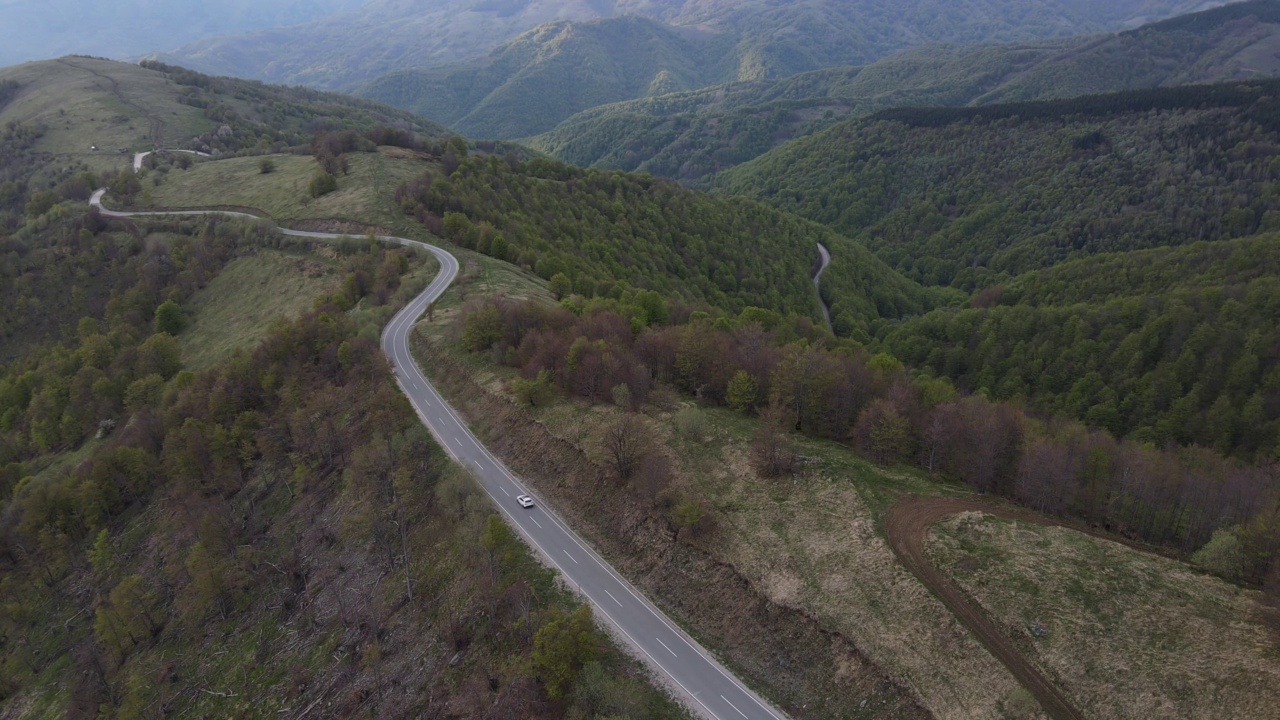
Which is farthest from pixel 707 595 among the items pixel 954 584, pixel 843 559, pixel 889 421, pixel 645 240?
pixel 645 240

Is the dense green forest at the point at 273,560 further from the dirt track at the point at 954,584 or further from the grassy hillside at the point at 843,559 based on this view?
the dirt track at the point at 954,584

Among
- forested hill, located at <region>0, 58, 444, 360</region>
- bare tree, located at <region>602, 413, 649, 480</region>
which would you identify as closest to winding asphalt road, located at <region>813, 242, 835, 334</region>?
bare tree, located at <region>602, 413, 649, 480</region>

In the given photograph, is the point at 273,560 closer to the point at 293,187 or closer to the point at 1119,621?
the point at 1119,621

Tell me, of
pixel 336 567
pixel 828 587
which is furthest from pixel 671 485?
pixel 336 567

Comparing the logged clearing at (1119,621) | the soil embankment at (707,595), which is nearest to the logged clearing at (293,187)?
the soil embankment at (707,595)

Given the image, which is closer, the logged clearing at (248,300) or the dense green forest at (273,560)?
the dense green forest at (273,560)

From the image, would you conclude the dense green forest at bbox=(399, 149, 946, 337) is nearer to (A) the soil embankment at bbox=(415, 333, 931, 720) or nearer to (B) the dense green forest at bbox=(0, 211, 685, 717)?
(B) the dense green forest at bbox=(0, 211, 685, 717)

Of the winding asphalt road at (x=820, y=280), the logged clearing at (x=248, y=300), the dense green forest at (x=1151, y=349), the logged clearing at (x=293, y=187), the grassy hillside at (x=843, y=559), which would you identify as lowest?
the winding asphalt road at (x=820, y=280)
